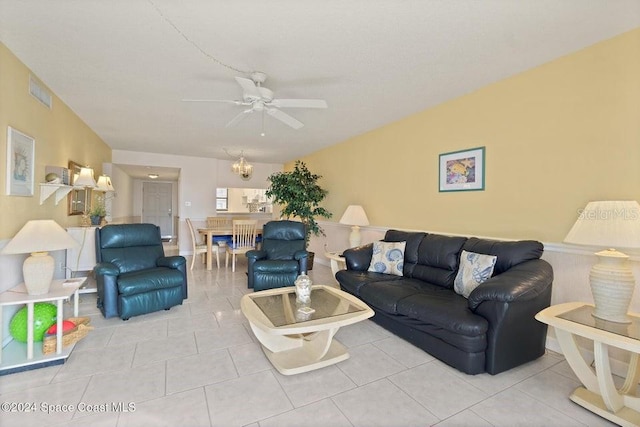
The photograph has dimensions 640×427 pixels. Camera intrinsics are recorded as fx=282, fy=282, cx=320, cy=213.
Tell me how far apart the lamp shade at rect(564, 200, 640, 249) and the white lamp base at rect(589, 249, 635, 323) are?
156 mm

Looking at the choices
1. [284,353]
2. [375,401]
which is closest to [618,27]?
[375,401]

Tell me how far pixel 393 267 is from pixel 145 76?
3.25 metres

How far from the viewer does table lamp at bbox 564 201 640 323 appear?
5.54 feet

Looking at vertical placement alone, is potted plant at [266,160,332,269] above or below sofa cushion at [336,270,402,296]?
above

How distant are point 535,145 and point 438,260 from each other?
1.39 m

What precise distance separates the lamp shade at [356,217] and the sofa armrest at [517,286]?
2.32 metres

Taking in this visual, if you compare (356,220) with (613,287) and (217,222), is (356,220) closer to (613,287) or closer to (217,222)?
(613,287)

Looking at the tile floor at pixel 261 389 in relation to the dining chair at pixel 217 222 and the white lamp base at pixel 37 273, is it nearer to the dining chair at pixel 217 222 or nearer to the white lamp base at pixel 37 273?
the white lamp base at pixel 37 273

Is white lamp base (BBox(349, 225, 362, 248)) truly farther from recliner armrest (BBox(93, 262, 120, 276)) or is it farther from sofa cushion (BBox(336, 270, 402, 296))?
recliner armrest (BBox(93, 262, 120, 276))

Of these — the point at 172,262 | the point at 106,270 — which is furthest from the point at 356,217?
the point at 106,270

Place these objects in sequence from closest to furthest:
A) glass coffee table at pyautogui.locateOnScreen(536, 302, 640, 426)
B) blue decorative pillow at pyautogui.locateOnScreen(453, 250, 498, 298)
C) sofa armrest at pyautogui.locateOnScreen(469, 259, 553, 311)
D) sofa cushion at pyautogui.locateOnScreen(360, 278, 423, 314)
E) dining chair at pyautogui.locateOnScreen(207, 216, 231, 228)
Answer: glass coffee table at pyautogui.locateOnScreen(536, 302, 640, 426) → sofa armrest at pyautogui.locateOnScreen(469, 259, 553, 311) → blue decorative pillow at pyautogui.locateOnScreen(453, 250, 498, 298) → sofa cushion at pyautogui.locateOnScreen(360, 278, 423, 314) → dining chair at pyautogui.locateOnScreen(207, 216, 231, 228)

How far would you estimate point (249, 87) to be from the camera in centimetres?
228

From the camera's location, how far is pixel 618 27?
1991 millimetres

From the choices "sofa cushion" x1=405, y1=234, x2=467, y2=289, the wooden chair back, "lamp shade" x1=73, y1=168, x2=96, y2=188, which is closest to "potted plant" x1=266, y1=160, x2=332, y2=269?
the wooden chair back
